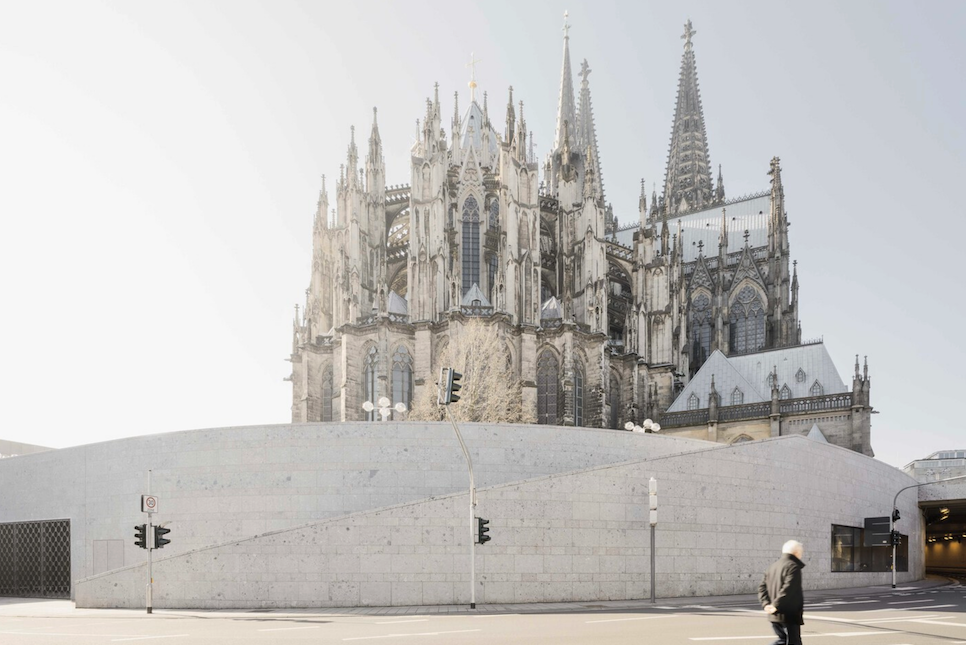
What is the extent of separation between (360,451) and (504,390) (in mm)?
22084

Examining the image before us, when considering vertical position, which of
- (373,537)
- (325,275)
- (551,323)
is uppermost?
(325,275)

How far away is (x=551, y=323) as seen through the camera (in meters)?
54.7

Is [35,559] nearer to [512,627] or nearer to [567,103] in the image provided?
[512,627]

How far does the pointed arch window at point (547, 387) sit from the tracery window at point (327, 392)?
13.5 metres

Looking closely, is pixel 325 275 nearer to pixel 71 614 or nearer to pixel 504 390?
pixel 504 390

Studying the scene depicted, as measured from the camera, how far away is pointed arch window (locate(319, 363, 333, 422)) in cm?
5641

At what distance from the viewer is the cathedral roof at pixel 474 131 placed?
60.9 metres

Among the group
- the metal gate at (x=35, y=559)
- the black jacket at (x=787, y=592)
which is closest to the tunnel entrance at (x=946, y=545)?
the metal gate at (x=35, y=559)

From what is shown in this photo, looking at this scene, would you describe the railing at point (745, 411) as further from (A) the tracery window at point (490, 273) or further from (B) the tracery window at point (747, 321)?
(A) the tracery window at point (490, 273)

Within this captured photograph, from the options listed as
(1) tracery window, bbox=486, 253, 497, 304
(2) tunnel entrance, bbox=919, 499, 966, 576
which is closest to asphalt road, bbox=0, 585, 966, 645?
(1) tracery window, bbox=486, 253, 497, 304

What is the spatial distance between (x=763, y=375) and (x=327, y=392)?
104 ft

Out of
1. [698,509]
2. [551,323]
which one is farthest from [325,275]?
[698,509]

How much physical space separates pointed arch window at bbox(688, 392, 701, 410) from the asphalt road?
1596 inches

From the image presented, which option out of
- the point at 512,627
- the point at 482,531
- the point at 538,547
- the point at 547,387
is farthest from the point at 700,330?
the point at 512,627
